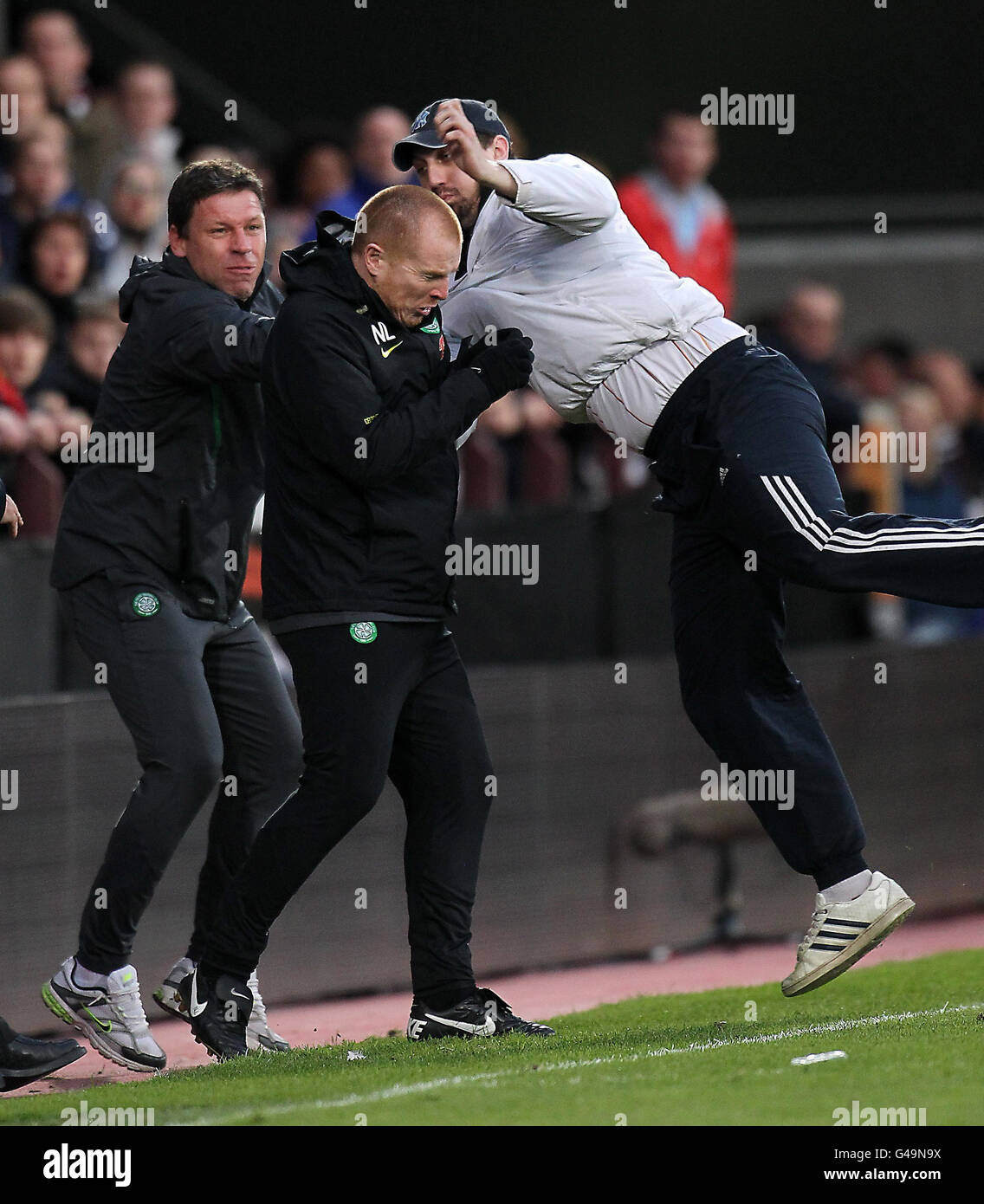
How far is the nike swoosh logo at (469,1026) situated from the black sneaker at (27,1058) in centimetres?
105

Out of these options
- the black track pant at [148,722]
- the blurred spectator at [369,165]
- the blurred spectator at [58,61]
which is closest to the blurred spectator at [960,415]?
the blurred spectator at [369,165]

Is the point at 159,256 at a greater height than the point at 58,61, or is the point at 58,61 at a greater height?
the point at 58,61

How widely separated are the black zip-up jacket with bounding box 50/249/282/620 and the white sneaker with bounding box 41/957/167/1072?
110 centimetres

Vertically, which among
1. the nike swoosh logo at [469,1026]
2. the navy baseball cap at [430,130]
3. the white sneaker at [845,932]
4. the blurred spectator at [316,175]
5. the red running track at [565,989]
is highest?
the blurred spectator at [316,175]

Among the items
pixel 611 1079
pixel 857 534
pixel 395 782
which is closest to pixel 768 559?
pixel 857 534

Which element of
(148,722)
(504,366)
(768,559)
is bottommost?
(148,722)

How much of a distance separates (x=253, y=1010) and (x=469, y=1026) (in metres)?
0.67

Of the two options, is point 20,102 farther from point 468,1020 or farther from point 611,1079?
point 611,1079

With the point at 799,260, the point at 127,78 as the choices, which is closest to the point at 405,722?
the point at 127,78

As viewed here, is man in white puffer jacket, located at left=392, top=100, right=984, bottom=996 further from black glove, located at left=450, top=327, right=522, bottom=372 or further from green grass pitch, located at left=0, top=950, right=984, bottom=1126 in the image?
green grass pitch, located at left=0, top=950, right=984, bottom=1126

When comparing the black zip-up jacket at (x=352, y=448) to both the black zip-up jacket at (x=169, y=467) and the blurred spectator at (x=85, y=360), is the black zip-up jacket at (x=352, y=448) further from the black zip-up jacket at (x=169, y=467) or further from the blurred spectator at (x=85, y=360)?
the blurred spectator at (x=85, y=360)

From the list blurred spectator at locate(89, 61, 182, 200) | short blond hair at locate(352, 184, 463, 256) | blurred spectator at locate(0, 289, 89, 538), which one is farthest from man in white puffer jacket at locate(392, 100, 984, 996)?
blurred spectator at locate(89, 61, 182, 200)

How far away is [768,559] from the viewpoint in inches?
217

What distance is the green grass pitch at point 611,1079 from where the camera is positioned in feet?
15.7
